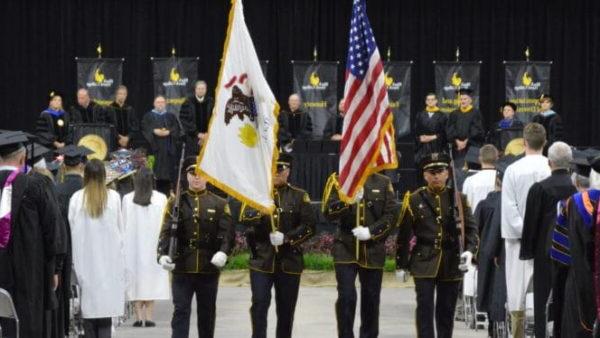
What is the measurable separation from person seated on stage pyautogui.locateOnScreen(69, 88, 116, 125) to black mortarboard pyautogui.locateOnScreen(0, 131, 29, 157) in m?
18.1

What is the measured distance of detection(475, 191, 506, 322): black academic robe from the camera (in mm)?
14883

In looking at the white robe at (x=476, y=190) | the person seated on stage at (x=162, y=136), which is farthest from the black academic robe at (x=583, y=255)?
the person seated on stage at (x=162, y=136)

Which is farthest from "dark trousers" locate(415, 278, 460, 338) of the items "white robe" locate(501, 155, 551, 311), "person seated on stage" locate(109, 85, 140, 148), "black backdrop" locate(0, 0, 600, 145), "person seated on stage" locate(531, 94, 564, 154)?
"black backdrop" locate(0, 0, 600, 145)

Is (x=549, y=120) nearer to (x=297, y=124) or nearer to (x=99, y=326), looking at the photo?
(x=297, y=124)

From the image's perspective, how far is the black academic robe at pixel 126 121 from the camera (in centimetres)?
2977

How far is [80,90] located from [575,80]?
37.8ft

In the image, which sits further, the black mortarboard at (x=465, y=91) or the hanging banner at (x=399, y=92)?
the hanging banner at (x=399, y=92)

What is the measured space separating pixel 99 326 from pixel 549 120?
16.2 metres

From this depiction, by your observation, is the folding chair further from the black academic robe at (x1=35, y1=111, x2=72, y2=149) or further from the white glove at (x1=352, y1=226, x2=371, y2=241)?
the black academic robe at (x1=35, y1=111, x2=72, y2=149)

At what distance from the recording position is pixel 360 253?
14594 mm

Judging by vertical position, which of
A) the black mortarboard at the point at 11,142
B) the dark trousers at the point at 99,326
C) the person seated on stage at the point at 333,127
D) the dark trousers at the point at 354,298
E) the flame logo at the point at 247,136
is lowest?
the dark trousers at the point at 99,326

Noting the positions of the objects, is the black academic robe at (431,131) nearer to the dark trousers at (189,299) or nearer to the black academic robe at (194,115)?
the black academic robe at (194,115)

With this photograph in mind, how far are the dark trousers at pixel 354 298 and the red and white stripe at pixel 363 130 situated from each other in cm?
81

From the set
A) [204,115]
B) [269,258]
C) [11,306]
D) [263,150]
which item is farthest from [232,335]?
[204,115]
